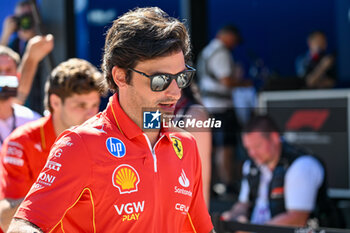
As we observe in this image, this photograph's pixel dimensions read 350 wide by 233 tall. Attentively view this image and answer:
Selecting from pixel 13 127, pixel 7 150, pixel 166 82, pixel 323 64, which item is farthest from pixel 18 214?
pixel 323 64

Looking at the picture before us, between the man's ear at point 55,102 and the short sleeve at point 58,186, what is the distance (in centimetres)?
135

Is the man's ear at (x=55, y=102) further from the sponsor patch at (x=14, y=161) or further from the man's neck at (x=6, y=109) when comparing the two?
the man's neck at (x=6, y=109)

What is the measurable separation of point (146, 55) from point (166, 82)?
0.11m

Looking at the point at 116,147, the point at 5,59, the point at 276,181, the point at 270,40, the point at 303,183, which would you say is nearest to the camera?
the point at 116,147

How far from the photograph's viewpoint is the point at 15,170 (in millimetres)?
2797

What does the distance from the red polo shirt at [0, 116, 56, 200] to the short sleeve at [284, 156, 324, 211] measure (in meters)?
2.15

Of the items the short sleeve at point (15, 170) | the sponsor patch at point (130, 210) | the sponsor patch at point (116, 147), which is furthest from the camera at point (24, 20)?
the sponsor patch at point (130, 210)

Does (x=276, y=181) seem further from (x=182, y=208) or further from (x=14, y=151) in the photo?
(x=182, y=208)

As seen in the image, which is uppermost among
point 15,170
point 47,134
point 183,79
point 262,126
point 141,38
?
point 141,38

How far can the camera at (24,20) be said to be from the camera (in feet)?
13.6

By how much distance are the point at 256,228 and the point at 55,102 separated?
1.52 meters

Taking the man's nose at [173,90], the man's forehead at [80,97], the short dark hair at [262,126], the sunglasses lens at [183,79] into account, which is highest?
the sunglasses lens at [183,79]

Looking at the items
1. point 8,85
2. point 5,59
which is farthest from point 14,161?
point 5,59

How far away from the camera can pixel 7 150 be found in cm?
284
